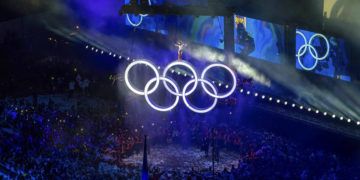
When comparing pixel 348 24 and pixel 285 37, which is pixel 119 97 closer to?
pixel 285 37

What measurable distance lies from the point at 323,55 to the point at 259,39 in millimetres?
2833

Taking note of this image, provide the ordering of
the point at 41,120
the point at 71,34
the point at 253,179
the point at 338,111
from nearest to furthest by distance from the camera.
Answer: the point at 253,179
the point at 338,111
the point at 41,120
the point at 71,34

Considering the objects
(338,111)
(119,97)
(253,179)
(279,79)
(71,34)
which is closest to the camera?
(253,179)

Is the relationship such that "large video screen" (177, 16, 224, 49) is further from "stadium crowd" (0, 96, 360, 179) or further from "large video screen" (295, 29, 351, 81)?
"stadium crowd" (0, 96, 360, 179)

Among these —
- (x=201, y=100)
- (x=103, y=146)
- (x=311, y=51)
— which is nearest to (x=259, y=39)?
(x=311, y=51)

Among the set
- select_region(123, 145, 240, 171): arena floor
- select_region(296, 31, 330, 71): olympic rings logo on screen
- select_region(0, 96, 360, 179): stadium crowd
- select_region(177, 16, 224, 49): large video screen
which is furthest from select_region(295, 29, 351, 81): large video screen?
select_region(123, 145, 240, 171): arena floor

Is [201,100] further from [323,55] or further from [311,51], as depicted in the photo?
[323,55]

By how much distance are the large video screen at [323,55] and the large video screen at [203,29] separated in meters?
3.55

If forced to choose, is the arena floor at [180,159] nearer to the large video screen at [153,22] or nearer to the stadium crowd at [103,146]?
the stadium crowd at [103,146]

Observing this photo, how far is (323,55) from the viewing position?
17.1 m

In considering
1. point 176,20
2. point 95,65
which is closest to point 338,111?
point 176,20

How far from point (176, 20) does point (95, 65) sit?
5516 millimetres

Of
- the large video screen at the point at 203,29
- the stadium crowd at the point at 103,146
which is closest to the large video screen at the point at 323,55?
the stadium crowd at the point at 103,146

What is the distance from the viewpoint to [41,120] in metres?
16.8
